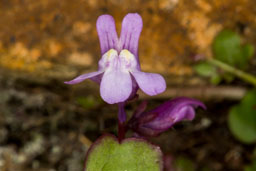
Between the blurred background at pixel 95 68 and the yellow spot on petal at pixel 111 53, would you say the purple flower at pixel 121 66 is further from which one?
the blurred background at pixel 95 68

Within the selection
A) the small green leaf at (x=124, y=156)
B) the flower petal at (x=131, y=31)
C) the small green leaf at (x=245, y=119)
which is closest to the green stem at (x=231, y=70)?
the small green leaf at (x=245, y=119)

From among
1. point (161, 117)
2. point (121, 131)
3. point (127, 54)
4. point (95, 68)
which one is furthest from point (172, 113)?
point (95, 68)

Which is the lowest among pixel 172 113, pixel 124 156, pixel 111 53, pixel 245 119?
pixel 245 119

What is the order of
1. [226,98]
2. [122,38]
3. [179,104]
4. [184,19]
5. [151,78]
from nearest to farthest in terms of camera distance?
[151,78], [122,38], [179,104], [184,19], [226,98]

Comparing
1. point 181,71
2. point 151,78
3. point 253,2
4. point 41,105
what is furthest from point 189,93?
point 151,78

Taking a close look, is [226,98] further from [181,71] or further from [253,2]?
[253,2]

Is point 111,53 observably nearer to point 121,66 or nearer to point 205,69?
point 121,66

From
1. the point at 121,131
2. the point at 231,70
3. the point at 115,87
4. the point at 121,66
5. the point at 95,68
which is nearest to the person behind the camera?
the point at 115,87

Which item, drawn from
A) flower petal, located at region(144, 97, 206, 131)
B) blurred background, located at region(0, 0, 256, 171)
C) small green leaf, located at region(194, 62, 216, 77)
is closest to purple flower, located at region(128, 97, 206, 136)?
flower petal, located at region(144, 97, 206, 131)
